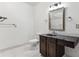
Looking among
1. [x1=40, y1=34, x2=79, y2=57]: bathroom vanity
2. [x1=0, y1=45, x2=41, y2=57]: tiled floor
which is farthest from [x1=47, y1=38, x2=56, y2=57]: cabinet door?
[x1=0, y1=45, x2=41, y2=57]: tiled floor

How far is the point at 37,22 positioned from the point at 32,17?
0.42 metres

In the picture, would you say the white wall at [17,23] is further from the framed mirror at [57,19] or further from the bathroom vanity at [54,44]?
the bathroom vanity at [54,44]

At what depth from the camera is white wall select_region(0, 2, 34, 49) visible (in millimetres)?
3675

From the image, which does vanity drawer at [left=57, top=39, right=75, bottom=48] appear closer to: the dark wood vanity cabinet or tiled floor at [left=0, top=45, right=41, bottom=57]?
the dark wood vanity cabinet

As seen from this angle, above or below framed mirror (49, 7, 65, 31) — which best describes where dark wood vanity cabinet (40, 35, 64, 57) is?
below

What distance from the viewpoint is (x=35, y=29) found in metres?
4.60

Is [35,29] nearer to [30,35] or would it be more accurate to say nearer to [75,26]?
[30,35]

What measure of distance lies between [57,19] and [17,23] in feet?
6.09

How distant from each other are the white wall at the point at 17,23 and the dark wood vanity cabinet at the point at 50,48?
5.16 feet

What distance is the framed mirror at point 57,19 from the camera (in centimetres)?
A: 311

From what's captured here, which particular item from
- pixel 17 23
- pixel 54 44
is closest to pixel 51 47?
pixel 54 44

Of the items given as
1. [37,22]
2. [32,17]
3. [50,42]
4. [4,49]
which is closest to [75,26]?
[50,42]

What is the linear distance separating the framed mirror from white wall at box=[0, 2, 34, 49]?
1326 millimetres

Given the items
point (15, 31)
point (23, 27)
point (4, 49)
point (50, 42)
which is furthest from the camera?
point (23, 27)
